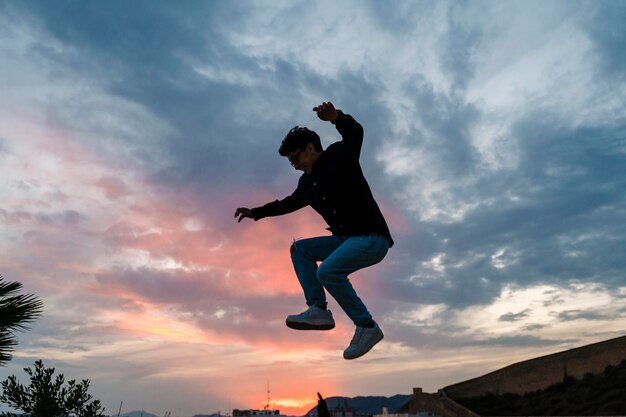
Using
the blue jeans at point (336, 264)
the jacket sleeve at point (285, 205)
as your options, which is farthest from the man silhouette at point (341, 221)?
the jacket sleeve at point (285, 205)

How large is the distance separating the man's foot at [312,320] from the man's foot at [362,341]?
0.36 m

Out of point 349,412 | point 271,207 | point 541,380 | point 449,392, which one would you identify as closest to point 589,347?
point 541,380

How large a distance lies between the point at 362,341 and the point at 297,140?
2367 millimetres

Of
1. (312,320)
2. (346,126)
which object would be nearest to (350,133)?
(346,126)

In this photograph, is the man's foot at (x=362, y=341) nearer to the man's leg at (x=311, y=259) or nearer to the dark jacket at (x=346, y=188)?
the man's leg at (x=311, y=259)

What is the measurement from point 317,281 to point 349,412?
493 feet

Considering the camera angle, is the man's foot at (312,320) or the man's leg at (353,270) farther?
the man's foot at (312,320)

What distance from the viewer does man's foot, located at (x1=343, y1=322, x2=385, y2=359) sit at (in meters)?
7.92

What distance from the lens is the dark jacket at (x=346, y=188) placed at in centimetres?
783

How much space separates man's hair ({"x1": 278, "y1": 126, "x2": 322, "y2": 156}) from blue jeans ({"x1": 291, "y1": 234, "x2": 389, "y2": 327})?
3.71 feet

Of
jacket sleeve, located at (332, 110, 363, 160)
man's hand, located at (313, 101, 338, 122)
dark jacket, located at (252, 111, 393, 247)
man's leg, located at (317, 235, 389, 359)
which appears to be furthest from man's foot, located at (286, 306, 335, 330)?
man's hand, located at (313, 101, 338, 122)

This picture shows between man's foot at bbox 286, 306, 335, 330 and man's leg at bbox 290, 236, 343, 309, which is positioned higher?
man's leg at bbox 290, 236, 343, 309

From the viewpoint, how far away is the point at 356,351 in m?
7.91

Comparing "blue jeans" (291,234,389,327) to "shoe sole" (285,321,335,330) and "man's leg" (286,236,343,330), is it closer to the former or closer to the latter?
"man's leg" (286,236,343,330)
